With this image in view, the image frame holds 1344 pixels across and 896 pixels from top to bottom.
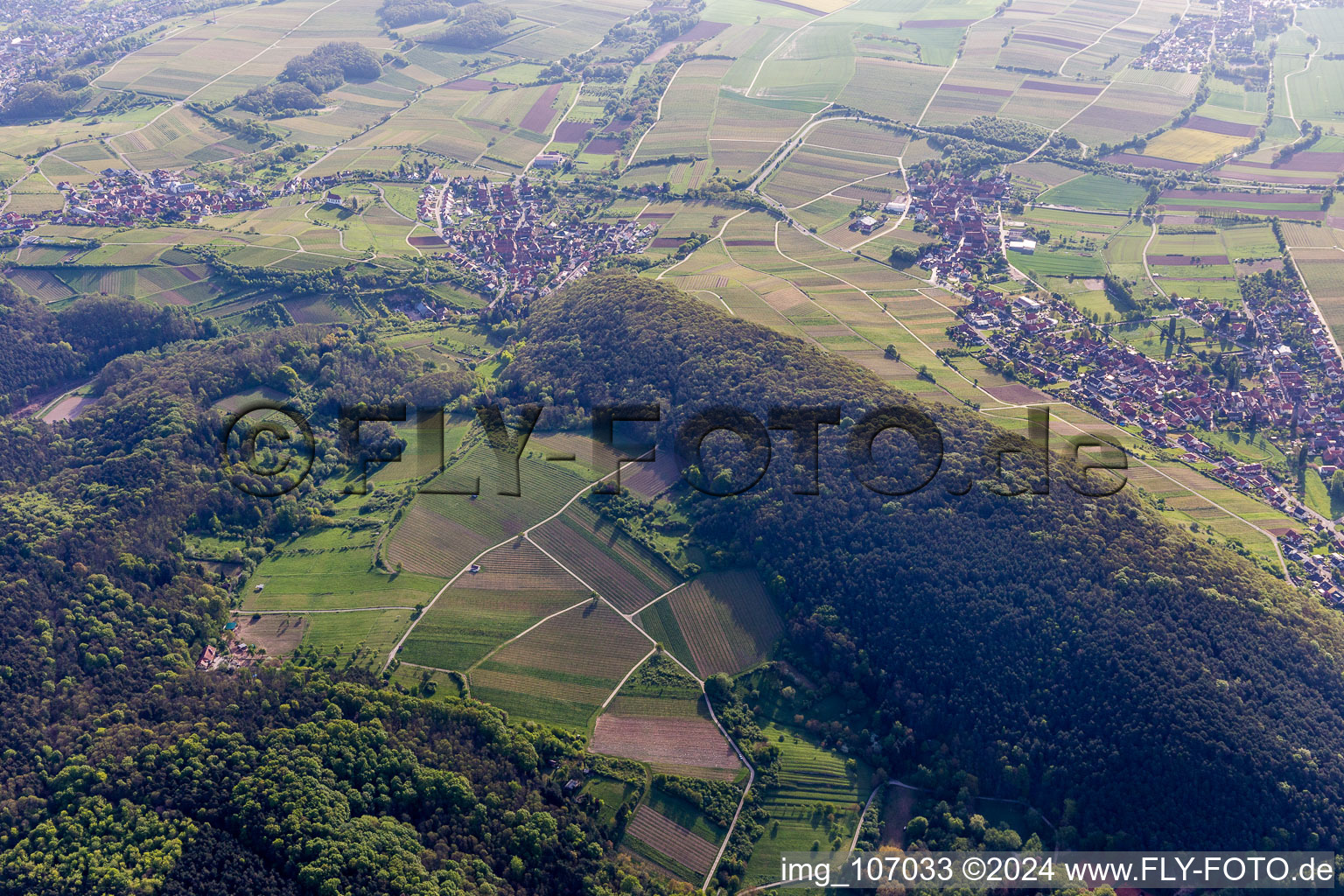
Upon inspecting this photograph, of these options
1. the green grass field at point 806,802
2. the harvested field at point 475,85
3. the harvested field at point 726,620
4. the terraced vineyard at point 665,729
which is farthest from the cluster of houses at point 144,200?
the green grass field at point 806,802

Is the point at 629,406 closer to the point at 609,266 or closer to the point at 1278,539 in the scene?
the point at 609,266

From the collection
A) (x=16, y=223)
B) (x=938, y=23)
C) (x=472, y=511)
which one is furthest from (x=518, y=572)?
(x=938, y=23)

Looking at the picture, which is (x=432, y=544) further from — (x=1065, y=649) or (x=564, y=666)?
(x=1065, y=649)

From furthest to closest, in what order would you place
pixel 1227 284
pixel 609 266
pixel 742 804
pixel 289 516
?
pixel 609 266 < pixel 1227 284 < pixel 289 516 < pixel 742 804

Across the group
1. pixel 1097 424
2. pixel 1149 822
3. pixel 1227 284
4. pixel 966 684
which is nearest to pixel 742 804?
pixel 966 684

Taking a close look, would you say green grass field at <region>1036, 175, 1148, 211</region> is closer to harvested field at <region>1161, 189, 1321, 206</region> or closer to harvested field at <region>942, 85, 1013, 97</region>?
harvested field at <region>1161, 189, 1321, 206</region>

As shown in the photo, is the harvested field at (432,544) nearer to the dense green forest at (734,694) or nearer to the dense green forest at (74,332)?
the dense green forest at (734,694)
